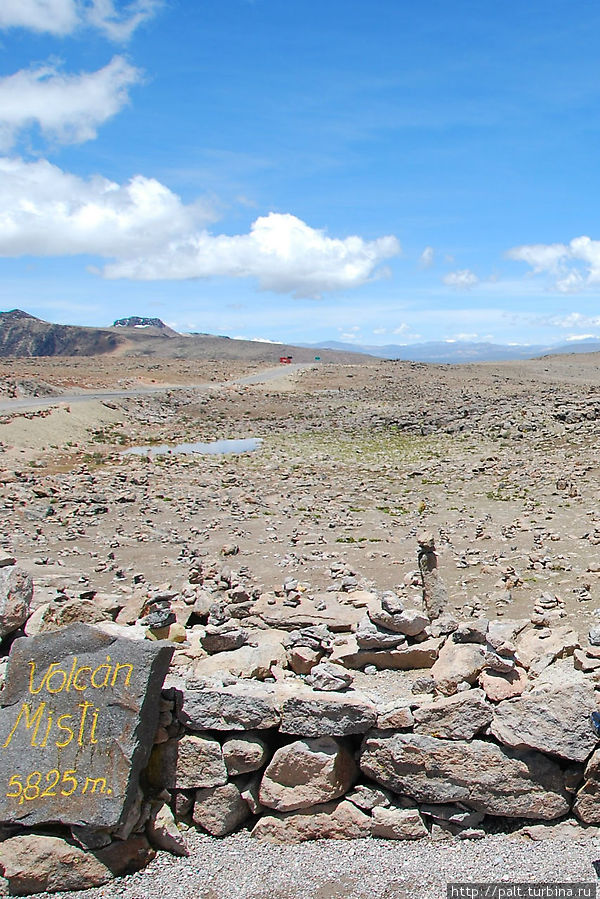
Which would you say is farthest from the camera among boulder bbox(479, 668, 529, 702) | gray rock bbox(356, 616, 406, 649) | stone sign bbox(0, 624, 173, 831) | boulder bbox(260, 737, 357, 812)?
gray rock bbox(356, 616, 406, 649)

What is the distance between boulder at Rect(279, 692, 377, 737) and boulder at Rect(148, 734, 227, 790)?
2.30 feet

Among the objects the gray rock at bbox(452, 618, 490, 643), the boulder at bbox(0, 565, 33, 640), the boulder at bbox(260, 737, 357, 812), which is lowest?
the boulder at bbox(260, 737, 357, 812)

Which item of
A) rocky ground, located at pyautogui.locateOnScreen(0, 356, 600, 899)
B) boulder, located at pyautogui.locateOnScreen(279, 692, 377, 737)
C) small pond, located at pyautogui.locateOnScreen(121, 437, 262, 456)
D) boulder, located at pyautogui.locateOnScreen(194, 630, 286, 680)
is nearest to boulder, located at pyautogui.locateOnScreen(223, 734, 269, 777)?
boulder, located at pyautogui.locateOnScreen(279, 692, 377, 737)

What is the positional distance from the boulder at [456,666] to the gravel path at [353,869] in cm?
121

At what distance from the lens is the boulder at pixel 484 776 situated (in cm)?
548

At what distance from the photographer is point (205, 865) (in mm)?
5527

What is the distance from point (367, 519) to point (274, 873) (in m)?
11.9

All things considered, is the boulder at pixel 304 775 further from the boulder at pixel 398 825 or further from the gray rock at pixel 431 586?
the gray rock at pixel 431 586

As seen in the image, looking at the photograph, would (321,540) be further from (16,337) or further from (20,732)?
(16,337)

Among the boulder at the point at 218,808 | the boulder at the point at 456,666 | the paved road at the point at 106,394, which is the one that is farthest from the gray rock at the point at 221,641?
the paved road at the point at 106,394

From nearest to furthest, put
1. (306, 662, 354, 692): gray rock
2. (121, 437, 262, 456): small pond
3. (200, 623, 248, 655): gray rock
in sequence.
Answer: (306, 662, 354, 692): gray rock, (200, 623, 248, 655): gray rock, (121, 437, 262, 456): small pond

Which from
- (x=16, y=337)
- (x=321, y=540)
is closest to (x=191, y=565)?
(x=321, y=540)

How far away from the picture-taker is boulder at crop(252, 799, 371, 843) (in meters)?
5.65

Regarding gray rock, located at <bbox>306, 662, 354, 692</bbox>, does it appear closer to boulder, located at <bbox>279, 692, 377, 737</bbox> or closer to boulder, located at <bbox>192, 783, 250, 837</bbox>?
boulder, located at <bbox>279, 692, 377, 737</bbox>
